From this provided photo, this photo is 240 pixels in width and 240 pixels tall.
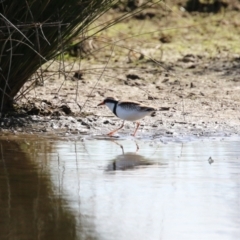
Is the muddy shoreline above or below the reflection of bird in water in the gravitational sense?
above

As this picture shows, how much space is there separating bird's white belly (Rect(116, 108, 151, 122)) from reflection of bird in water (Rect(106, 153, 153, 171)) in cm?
105

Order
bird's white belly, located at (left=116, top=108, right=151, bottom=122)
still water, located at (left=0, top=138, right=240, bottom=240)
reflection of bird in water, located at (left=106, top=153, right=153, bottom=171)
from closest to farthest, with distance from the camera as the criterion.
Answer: still water, located at (left=0, top=138, right=240, bottom=240) → reflection of bird in water, located at (left=106, top=153, right=153, bottom=171) → bird's white belly, located at (left=116, top=108, right=151, bottom=122)

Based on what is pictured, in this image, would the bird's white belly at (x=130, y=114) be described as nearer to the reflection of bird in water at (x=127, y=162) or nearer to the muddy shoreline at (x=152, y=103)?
the muddy shoreline at (x=152, y=103)

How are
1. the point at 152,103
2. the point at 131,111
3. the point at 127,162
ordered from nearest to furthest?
the point at 127,162 → the point at 131,111 → the point at 152,103

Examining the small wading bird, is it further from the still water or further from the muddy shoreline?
the still water

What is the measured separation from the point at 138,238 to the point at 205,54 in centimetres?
750

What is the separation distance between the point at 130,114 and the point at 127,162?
1.40m

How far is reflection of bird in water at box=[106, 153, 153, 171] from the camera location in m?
6.85

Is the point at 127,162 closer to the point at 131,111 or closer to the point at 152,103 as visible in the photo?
the point at 131,111

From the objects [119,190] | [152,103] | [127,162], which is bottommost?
[119,190]

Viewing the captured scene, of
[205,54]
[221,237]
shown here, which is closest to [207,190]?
[221,237]

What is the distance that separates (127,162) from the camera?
278 inches

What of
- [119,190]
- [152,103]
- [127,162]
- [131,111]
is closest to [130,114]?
[131,111]

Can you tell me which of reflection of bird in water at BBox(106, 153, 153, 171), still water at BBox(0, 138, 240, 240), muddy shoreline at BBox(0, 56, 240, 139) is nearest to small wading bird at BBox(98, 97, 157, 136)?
muddy shoreline at BBox(0, 56, 240, 139)
